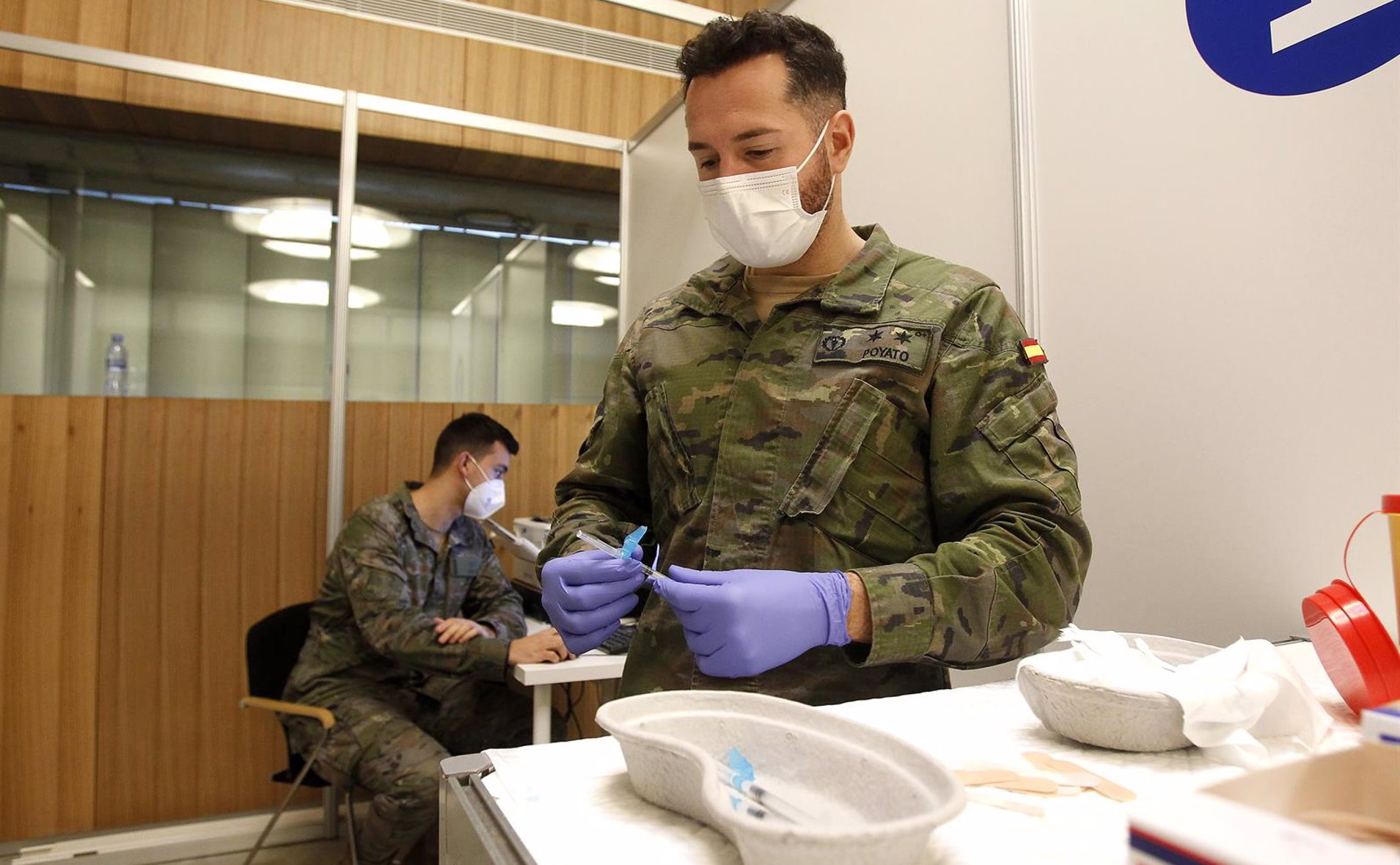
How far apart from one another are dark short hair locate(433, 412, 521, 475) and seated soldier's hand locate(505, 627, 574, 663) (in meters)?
0.64

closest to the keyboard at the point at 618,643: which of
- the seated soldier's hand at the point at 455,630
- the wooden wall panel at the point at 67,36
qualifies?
the seated soldier's hand at the point at 455,630

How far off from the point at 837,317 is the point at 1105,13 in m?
0.78

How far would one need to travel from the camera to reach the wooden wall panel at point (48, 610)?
2738 mm

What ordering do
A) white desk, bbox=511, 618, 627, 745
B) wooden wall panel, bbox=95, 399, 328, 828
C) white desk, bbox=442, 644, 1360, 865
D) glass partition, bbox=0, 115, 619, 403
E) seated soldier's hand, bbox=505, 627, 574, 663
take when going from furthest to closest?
glass partition, bbox=0, 115, 619, 403
wooden wall panel, bbox=95, 399, 328, 828
seated soldier's hand, bbox=505, 627, 574, 663
white desk, bbox=511, 618, 627, 745
white desk, bbox=442, 644, 1360, 865

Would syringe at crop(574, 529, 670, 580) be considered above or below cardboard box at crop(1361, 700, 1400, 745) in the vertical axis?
below

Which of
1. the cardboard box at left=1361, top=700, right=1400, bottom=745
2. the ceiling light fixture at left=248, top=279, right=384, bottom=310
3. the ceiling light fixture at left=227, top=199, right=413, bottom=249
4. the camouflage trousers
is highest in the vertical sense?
the ceiling light fixture at left=227, top=199, right=413, bottom=249

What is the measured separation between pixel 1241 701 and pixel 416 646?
2.18 m

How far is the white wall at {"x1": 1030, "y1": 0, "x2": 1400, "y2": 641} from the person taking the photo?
1050 mm

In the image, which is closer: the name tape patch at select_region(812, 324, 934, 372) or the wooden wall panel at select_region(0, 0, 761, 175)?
the name tape patch at select_region(812, 324, 934, 372)

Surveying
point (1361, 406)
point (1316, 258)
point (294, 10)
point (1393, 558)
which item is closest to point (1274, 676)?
point (1393, 558)

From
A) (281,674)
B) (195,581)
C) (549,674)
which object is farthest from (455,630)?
(195,581)


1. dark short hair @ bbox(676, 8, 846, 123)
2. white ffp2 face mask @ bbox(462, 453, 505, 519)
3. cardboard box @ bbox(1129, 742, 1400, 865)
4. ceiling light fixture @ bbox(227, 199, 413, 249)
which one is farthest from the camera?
ceiling light fixture @ bbox(227, 199, 413, 249)

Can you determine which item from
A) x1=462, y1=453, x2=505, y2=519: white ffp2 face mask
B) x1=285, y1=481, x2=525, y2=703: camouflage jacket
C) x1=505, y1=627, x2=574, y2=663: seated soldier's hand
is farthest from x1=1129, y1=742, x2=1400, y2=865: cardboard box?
x1=462, y1=453, x2=505, y2=519: white ffp2 face mask

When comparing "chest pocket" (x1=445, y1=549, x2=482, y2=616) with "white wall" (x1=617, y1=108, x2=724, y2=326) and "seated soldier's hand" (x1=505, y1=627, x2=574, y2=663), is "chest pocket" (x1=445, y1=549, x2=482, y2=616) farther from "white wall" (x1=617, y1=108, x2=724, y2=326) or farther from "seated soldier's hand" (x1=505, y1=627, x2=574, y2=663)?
"white wall" (x1=617, y1=108, x2=724, y2=326)
